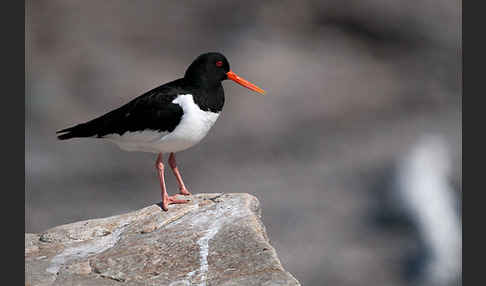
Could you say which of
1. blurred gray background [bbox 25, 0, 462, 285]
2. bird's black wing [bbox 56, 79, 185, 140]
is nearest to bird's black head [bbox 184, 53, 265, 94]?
bird's black wing [bbox 56, 79, 185, 140]

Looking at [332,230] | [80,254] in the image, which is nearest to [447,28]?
[332,230]

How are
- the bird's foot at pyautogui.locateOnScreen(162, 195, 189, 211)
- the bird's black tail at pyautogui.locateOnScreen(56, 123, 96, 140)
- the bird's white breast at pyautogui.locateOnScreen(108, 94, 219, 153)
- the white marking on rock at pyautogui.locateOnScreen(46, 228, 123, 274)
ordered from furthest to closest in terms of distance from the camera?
the bird's black tail at pyautogui.locateOnScreen(56, 123, 96, 140) < the bird's foot at pyautogui.locateOnScreen(162, 195, 189, 211) < the bird's white breast at pyautogui.locateOnScreen(108, 94, 219, 153) < the white marking on rock at pyautogui.locateOnScreen(46, 228, 123, 274)

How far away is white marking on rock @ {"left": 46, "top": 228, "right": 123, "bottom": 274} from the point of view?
7420 mm

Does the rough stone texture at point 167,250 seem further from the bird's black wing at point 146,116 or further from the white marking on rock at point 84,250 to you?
the bird's black wing at point 146,116

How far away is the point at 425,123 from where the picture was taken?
18.7 meters

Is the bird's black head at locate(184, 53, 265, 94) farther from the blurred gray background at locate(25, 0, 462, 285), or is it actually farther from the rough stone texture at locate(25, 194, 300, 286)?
the blurred gray background at locate(25, 0, 462, 285)

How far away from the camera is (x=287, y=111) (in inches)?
752

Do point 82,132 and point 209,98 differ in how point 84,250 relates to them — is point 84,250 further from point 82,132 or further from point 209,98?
point 209,98

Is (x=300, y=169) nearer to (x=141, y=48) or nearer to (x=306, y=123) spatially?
(x=306, y=123)

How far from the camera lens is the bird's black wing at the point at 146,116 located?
797 cm

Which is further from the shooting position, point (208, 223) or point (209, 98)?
point (209, 98)

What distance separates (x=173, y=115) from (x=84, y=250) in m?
1.90

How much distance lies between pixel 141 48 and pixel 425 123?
8.56m

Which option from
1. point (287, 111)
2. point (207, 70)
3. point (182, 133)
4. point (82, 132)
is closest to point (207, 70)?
point (207, 70)
